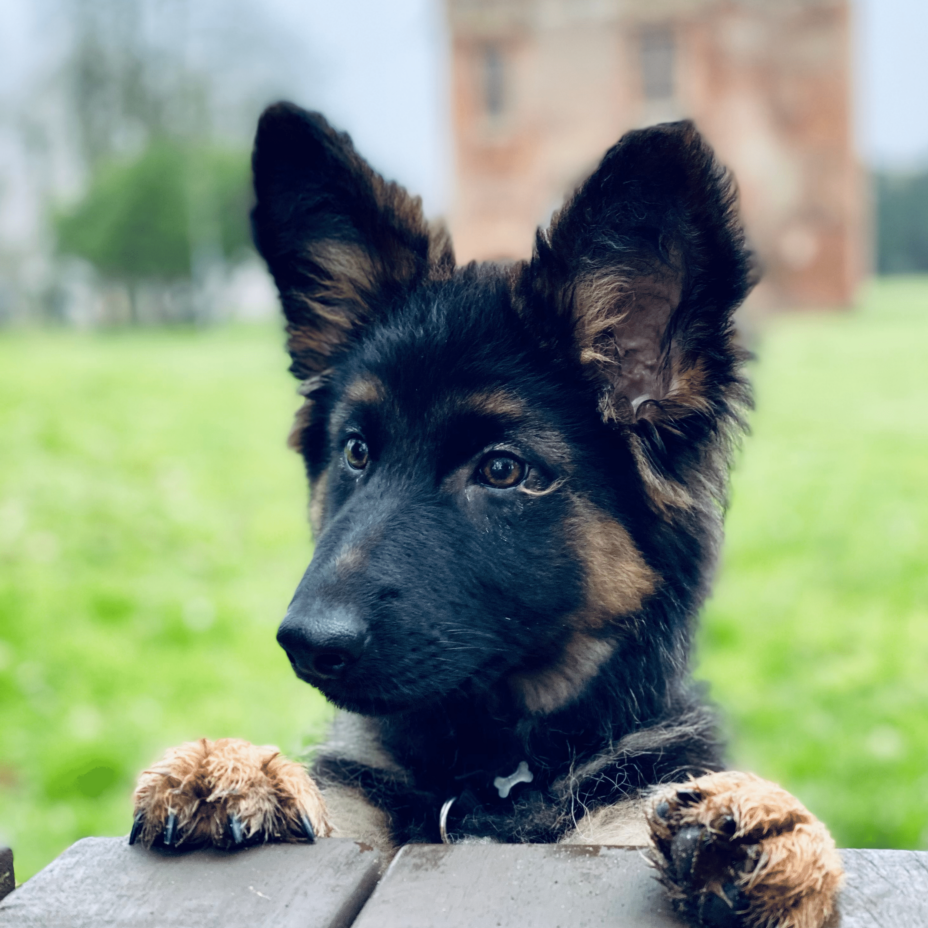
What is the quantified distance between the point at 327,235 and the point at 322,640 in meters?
1.53

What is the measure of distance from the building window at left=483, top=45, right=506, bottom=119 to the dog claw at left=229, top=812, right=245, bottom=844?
33728 mm

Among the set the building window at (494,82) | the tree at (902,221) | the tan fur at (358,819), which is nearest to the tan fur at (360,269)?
the tan fur at (358,819)

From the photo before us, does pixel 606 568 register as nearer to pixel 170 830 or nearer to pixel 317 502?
pixel 317 502

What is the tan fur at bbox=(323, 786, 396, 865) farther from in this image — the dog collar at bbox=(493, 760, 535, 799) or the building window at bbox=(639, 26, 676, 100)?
the building window at bbox=(639, 26, 676, 100)

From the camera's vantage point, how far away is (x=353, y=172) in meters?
3.22

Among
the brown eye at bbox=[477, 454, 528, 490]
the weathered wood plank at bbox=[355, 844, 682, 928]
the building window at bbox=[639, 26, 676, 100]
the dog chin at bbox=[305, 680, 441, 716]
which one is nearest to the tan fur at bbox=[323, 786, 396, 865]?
the dog chin at bbox=[305, 680, 441, 716]

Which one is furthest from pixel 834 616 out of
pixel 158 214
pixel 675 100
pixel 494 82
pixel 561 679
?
pixel 158 214

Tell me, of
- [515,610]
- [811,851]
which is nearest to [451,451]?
[515,610]

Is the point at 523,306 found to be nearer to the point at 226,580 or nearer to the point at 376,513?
the point at 376,513

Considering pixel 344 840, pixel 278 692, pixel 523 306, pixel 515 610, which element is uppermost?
pixel 523 306

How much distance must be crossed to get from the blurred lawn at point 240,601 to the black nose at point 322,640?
148cm

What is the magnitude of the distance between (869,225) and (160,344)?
24.6m

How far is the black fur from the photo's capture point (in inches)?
107

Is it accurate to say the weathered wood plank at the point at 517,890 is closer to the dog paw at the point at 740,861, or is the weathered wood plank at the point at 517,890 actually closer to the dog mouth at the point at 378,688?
the dog paw at the point at 740,861
